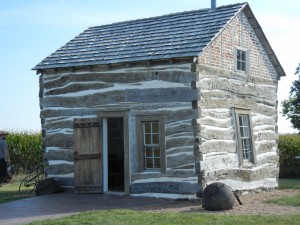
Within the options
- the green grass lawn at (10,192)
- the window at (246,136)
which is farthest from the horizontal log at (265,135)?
the green grass lawn at (10,192)

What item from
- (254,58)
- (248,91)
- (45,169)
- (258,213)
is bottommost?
(258,213)

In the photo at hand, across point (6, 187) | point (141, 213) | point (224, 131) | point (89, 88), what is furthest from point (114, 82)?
point (6, 187)

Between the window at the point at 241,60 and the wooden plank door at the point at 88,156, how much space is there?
4864 mm

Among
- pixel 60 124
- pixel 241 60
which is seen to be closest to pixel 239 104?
pixel 241 60

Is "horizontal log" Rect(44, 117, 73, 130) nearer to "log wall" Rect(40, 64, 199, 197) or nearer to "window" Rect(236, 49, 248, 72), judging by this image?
"log wall" Rect(40, 64, 199, 197)

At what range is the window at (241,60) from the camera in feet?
56.4

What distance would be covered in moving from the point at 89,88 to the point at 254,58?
5666 mm

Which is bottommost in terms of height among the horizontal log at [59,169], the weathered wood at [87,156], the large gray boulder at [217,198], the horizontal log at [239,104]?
the large gray boulder at [217,198]

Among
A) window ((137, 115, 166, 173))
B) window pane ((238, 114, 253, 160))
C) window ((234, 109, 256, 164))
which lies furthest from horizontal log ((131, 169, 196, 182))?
window pane ((238, 114, 253, 160))

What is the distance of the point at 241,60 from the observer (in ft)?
57.2

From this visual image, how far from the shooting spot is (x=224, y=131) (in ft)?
52.0

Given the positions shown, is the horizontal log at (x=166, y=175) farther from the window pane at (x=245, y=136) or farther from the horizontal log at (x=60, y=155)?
the window pane at (x=245, y=136)

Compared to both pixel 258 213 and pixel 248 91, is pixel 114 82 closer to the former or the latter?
pixel 248 91

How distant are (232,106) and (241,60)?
1894mm
